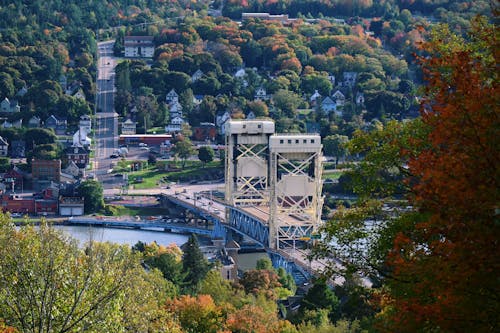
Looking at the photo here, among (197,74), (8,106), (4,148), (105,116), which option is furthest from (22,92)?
(197,74)

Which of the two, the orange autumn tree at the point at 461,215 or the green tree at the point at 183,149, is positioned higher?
the orange autumn tree at the point at 461,215

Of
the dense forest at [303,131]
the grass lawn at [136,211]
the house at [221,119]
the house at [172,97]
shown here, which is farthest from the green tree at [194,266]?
the house at [172,97]

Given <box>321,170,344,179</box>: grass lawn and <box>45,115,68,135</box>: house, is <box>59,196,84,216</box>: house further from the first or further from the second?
<box>45,115,68,135</box>: house

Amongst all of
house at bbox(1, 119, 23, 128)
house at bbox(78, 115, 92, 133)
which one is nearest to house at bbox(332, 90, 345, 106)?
house at bbox(78, 115, 92, 133)

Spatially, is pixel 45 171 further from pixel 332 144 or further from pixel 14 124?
pixel 332 144

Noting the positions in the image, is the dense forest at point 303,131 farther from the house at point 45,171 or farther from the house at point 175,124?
the house at point 45,171

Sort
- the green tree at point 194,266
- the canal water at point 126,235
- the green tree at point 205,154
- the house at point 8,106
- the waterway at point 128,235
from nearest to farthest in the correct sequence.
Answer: the green tree at point 194,266 → the canal water at point 126,235 → the waterway at point 128,235 → the green tree at point 205,154 → the house at point 8,106

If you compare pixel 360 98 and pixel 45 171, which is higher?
pixel 360 98
